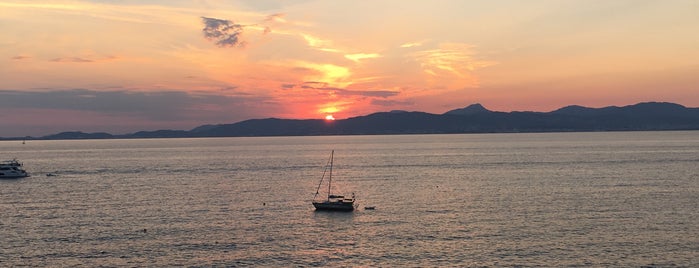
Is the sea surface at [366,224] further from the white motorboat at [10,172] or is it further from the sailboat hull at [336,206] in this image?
the white motorboat at [10,172]

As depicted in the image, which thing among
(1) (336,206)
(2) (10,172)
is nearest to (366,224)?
(1) (336,206)

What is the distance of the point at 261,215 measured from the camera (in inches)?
3669

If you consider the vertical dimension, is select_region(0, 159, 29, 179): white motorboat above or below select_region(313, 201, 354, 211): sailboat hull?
above

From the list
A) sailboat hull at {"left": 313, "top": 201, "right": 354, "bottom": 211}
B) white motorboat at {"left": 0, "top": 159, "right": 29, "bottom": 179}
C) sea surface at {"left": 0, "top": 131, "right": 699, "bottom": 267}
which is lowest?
sea surface at {"left": 0, "top": 131, "right": 699, "bottom": 267}

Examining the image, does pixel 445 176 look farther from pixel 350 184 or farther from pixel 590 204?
pixel 590 204

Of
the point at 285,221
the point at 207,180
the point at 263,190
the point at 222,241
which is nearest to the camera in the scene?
the point at 222,241

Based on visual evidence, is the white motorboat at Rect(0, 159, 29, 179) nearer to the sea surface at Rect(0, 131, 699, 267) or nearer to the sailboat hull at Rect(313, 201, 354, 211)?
the sea surface at Rect(0, 131, 699, 267)

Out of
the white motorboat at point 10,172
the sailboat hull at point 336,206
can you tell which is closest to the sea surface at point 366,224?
the sailboat hull at point 336,206

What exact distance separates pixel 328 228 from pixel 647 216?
1788 inches

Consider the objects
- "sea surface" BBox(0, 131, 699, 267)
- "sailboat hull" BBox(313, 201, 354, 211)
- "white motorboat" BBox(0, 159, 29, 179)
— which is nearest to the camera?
"sea surface" BBox(0, 131, 699, 267)

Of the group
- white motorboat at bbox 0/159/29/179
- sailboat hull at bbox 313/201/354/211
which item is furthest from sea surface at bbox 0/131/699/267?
white motorboat at bbox 0/159/29/179

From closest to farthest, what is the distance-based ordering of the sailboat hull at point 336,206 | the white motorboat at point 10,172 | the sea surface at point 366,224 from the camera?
the sea surface at point 366,224
the sailboat hull at point 336,206
the white motorboat at point 10,172

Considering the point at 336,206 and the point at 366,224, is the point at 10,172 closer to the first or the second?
the point at 336,206

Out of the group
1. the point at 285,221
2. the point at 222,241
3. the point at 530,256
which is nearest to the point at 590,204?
the point at 530,256
